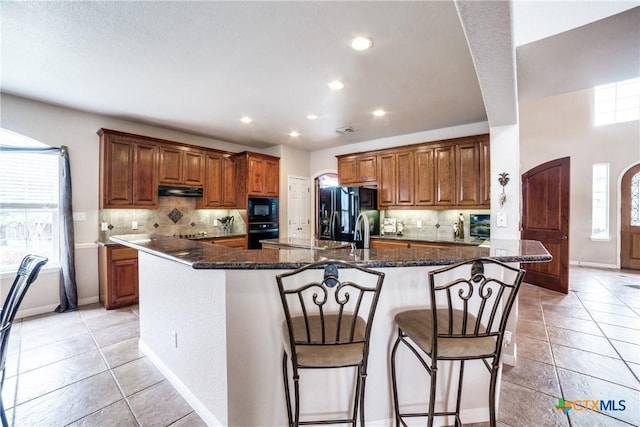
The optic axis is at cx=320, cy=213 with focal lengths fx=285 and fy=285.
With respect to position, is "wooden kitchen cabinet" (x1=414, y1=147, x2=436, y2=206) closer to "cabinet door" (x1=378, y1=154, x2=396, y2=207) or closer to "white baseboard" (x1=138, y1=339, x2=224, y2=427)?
"cabinet door" (x1=378, y1=154, x2=396, y2=207)

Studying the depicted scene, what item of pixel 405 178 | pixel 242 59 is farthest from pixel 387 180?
pixel 242 59

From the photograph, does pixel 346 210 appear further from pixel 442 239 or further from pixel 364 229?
pixel 442 239

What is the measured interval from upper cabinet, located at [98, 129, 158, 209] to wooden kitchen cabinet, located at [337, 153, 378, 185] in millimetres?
3240

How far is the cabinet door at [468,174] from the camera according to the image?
4.22 meters

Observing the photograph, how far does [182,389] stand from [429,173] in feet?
14.0

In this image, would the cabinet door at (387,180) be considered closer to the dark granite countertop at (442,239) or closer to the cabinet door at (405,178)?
the cabinet door at (405,178)

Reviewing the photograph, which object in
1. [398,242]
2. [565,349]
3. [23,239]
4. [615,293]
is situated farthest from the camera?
[398,242]

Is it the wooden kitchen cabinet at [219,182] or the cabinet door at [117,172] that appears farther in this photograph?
the wooden kitchen cabinet at [219,182]

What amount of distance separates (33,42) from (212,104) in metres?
1.64

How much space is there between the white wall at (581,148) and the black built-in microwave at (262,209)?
6562mm

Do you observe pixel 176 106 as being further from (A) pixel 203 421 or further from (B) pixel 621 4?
(B) pixel 621 4

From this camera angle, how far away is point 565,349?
8.89 ft

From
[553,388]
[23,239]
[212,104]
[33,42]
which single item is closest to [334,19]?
[212,104]

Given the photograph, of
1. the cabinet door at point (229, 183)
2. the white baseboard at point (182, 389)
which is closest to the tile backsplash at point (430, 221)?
the cabinet door at point (229, 183)
